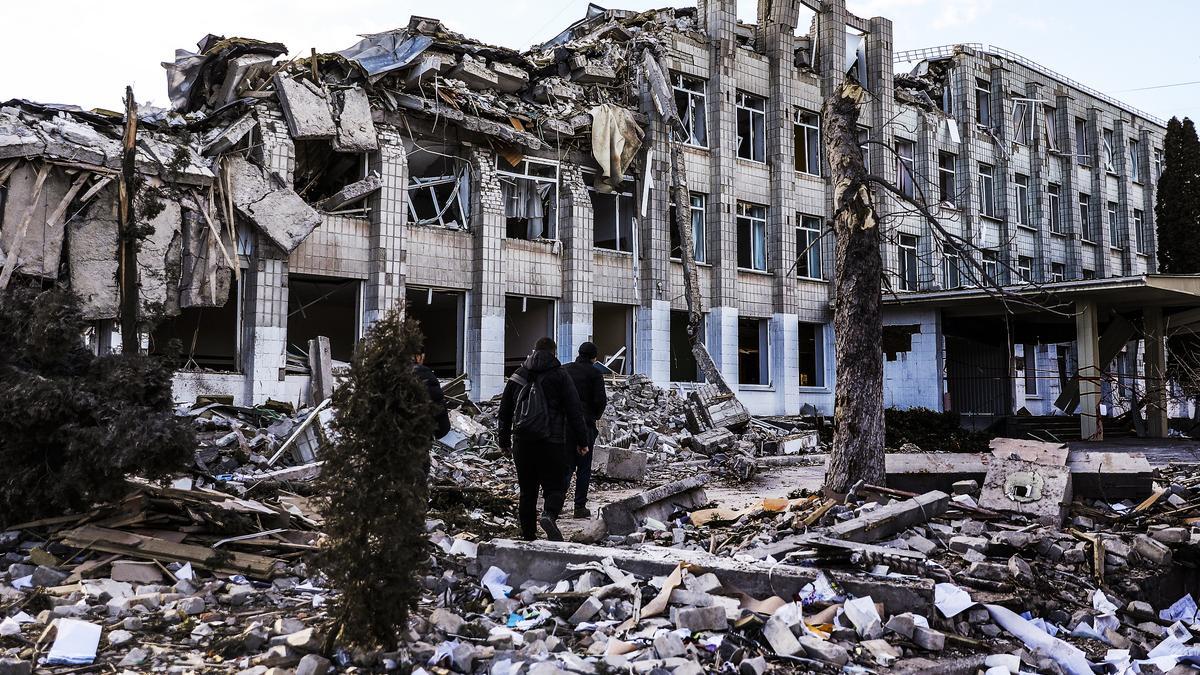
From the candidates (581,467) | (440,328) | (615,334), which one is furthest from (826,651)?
(440,328)

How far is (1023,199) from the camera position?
1374 inches

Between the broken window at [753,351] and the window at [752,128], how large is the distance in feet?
16.3

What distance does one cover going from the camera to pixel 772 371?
26156 mm

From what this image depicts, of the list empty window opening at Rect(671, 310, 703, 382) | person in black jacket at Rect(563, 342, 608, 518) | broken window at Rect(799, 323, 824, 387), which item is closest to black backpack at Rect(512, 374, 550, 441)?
person in black jacket at Rect(563, 342, 608, 518)

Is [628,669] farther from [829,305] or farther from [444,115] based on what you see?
[829,305]

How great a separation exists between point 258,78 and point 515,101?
238 inches

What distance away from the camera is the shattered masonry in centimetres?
1559

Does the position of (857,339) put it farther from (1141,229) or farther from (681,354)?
(1141,229)

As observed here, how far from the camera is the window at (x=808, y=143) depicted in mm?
27453

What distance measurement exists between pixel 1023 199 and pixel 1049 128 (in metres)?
3.65

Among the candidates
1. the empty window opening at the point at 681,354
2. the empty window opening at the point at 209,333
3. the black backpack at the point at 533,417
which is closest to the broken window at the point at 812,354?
the empty window opening at the point at 681,354

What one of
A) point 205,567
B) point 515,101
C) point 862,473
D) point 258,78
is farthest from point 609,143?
point 205,567

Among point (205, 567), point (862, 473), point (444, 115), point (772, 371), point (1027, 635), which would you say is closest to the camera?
point (1027, 635)

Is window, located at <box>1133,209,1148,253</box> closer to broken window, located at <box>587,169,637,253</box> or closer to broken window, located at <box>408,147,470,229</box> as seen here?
broken window, located at <box>587,169,637,253</box>
